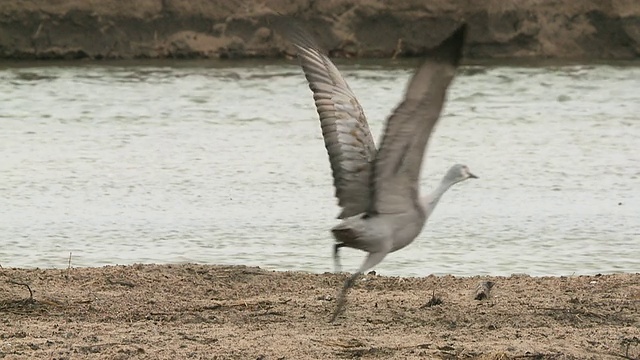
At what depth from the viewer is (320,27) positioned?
64.4 ft

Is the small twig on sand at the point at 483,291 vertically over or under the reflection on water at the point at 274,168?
over

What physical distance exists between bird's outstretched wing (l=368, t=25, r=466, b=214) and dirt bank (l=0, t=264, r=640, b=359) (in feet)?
2.09

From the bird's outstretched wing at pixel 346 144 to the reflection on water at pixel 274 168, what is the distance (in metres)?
2.30

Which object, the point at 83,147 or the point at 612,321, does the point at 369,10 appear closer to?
the point at 83,147

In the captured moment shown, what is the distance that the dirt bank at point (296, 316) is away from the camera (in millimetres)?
6355

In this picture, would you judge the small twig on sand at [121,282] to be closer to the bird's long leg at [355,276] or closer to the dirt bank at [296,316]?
the dirt bank at [296,316]

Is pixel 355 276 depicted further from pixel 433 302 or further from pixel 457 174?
pixel 457 174

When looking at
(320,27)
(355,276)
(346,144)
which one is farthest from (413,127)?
(320,27)

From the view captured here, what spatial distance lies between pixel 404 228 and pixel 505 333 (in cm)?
76

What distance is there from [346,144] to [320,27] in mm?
12541

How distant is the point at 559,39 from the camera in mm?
19859

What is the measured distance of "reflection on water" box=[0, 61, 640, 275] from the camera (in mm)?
10227

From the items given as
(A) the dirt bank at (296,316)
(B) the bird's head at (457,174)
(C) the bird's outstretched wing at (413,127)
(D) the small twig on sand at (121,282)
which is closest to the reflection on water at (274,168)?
(A) the dirt bank at (296,316)

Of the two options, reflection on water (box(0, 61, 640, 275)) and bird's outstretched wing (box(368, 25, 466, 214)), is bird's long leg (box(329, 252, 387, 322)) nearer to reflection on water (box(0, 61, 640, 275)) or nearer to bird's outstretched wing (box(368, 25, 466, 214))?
bird's outstretched wing (box(368, 25, 466, 214))
